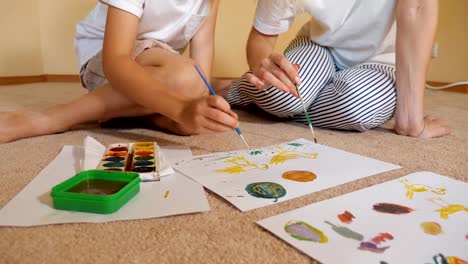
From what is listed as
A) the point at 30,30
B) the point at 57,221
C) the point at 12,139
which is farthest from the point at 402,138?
the point at 30,30

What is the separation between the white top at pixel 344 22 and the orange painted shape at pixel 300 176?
1.62 feet

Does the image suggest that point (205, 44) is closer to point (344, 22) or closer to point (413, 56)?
point (344, 22)

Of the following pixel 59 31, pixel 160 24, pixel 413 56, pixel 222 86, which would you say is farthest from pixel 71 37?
pixel 413 56

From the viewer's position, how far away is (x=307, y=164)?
0.57 m

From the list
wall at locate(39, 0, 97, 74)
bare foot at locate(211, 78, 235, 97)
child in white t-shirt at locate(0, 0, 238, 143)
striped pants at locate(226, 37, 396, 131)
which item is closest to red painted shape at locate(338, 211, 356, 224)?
child in white t-shirt at locate(0, 0, 238, 143)

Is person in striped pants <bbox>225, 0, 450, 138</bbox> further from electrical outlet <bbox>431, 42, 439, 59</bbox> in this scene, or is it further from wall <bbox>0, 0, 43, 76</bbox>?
wall <bbox>0, 0, 43, 76</bbox>

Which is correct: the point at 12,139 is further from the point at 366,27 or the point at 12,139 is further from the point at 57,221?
the point at 366,27

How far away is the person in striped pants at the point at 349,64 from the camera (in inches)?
29.8

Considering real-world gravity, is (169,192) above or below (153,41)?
below

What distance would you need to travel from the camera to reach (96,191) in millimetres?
435

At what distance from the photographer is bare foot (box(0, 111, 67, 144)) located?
28.3 inches

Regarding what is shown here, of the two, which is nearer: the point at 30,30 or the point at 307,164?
the point at 307,164

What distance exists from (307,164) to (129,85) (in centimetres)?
33

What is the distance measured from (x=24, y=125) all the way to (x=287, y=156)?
0.51m
